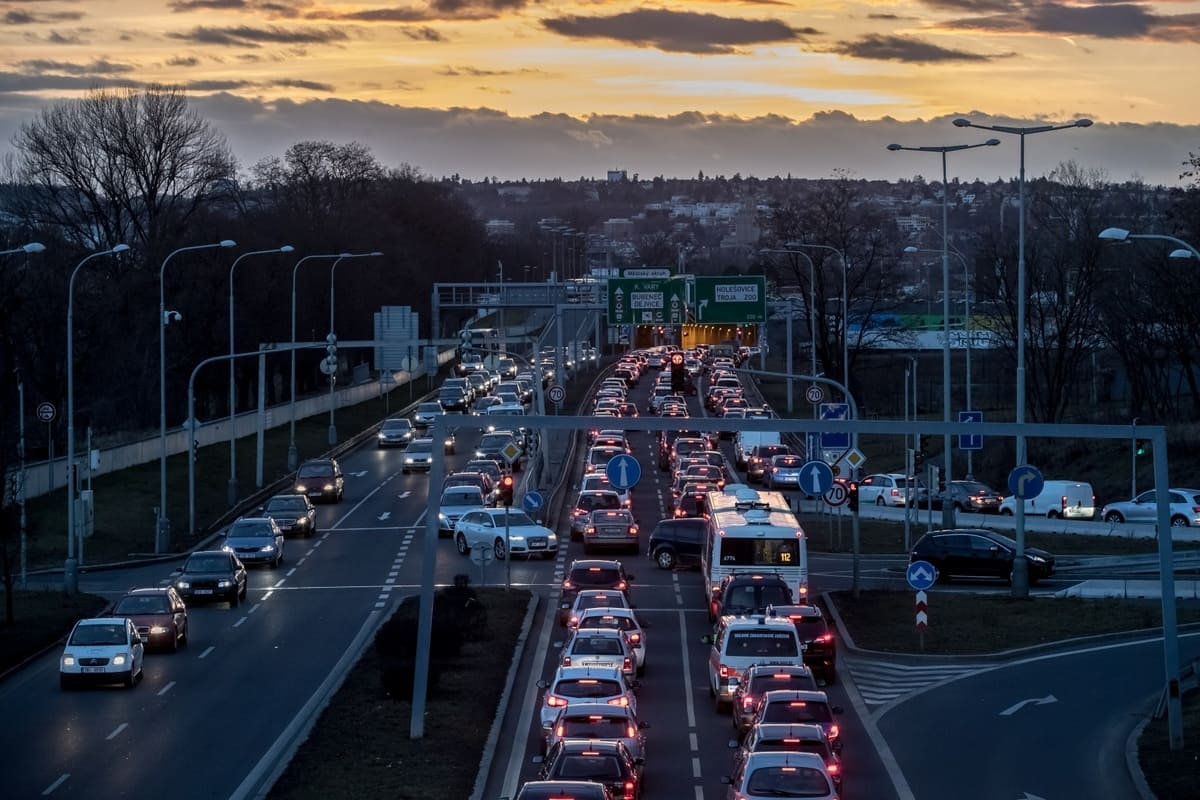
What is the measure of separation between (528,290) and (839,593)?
47230 millimetres

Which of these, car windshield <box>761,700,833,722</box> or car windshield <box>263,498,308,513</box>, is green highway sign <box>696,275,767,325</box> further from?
car windshield <box>761,700,833,722</box>

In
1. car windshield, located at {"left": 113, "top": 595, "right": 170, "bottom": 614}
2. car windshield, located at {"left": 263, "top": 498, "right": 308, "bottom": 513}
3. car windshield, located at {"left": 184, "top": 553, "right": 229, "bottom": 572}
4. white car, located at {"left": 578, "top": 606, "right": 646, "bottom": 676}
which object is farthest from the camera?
car windshield, located at {"left": 263, "top": 498, "right": 308, "bottom": 513}

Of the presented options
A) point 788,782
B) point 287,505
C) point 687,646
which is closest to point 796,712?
point 788,782

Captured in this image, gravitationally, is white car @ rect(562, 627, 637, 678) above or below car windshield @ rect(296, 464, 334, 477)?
above

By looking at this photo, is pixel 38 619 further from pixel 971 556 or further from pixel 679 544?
pixel 971 556

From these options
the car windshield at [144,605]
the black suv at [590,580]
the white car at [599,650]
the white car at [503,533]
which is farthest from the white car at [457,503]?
the white car at [599,650]

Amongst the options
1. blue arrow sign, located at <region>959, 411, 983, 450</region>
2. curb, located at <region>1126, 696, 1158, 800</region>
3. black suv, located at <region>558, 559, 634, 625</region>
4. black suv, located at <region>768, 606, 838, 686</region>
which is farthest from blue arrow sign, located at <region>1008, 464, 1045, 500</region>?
blue arrow sign, located at <region>959, 411, 983, 450</region>

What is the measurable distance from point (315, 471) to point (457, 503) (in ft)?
34.8

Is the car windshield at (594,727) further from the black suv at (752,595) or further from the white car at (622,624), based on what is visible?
the black suv at (752,595)

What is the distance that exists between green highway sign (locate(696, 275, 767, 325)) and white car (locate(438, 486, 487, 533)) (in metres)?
14.0

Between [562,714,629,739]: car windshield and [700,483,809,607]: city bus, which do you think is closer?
[562,714,629,739]: car windshield

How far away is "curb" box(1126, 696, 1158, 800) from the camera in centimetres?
2125

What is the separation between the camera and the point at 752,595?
32031 mm

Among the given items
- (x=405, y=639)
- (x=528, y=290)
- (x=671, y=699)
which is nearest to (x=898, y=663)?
(x=671, y=699)
